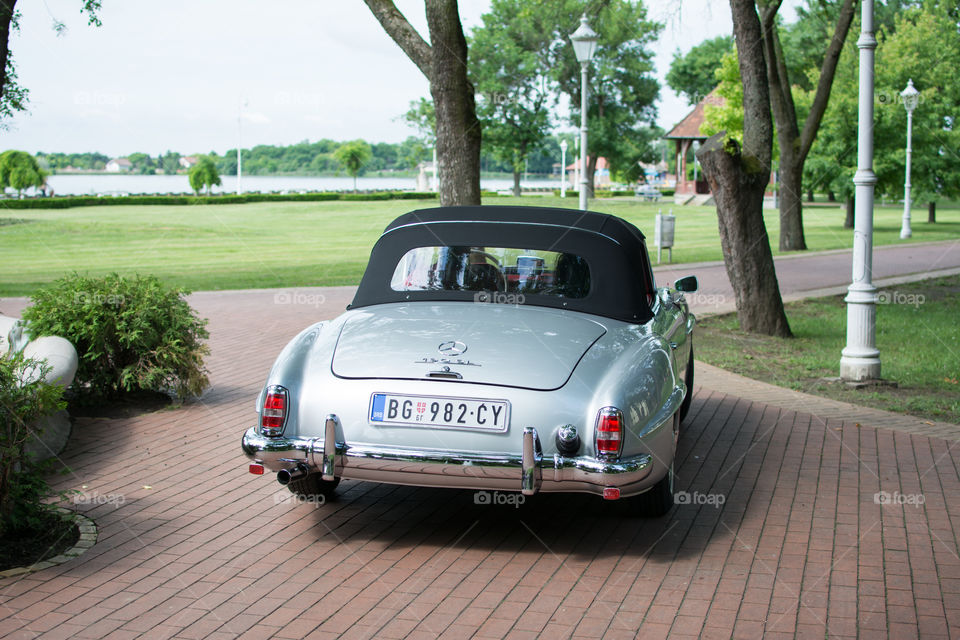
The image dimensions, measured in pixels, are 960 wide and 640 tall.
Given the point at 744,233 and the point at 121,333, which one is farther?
the point at 744,233

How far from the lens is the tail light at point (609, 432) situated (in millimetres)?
4258

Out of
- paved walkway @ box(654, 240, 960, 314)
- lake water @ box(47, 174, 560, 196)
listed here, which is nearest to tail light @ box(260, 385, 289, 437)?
paved walkway @ box(654, 240, 960, 314)

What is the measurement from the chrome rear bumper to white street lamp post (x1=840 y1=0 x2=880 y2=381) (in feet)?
17.7

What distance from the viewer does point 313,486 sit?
5.32m

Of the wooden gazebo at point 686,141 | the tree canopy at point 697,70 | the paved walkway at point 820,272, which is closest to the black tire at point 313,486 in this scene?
the paved walkway at point 820,272

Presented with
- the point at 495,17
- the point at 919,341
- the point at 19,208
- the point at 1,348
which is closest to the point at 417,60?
the point at 1,348

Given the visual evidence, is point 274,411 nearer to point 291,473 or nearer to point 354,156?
point 291,473

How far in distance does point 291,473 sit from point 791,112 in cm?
2386

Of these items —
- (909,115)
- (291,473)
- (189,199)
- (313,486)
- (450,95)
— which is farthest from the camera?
(189,199)

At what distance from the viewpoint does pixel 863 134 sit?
356 inches

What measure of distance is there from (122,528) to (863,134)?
7.41 metres

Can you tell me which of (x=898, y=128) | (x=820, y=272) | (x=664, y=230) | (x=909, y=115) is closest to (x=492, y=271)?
(x=820, y=272)

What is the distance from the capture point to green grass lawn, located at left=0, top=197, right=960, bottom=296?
23.2 metres

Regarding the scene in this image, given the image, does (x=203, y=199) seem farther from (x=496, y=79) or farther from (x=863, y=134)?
(x=863, y=134)
